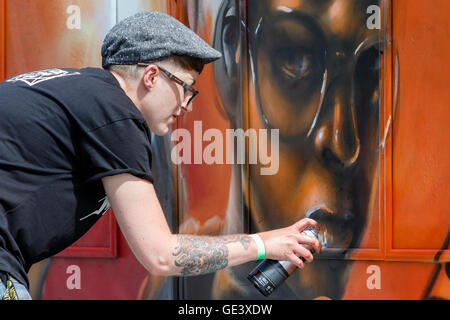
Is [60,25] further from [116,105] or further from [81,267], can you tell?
[116,105]

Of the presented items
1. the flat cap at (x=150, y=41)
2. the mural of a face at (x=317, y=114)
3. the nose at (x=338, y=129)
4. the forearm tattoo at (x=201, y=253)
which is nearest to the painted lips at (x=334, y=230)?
the mural of a face at (x=317, y=114)

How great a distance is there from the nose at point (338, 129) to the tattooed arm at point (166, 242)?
6.40 feet

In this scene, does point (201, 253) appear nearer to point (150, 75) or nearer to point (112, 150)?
point (112, 150)

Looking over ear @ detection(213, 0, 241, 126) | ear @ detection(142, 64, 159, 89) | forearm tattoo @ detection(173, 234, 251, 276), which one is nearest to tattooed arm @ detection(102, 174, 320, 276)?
forearm tattoo @ detection(173, 234, 251, 276)

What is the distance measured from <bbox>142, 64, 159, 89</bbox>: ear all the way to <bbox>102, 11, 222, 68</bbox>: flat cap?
0.09 ft

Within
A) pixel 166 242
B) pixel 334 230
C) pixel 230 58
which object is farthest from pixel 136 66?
pixel 334 230

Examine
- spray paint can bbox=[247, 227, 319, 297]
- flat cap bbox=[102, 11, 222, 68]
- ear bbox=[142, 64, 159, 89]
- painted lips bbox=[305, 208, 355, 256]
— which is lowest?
painted lips bbox=[305, 208, 355, 256]

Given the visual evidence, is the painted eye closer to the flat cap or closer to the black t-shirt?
the flat cap

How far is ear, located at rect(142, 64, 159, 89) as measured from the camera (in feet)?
6.29

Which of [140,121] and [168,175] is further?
[168,175]

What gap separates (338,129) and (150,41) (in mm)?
2244

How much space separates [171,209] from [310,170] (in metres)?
1.06

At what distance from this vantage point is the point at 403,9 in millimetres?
3738
